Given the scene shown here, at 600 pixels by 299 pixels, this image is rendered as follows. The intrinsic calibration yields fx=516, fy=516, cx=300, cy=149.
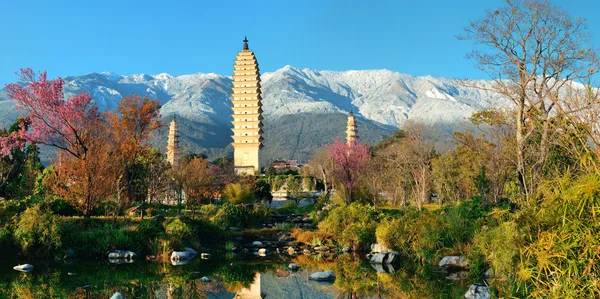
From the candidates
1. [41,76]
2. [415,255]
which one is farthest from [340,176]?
[41,76]

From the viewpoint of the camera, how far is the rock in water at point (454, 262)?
41.0 ft

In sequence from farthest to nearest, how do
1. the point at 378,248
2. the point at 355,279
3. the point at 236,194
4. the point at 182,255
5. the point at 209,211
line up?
the point at 236,194 < the point at 209,211 < the point at 378,248 < the point at 182,255 < the point at 355,279

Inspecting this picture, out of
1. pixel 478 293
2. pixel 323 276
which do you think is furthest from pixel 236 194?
pixel 478 293

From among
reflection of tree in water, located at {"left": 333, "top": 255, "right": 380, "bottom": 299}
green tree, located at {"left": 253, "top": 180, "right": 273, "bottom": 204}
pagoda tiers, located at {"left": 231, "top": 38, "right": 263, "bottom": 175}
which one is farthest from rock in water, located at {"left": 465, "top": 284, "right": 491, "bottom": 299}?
pagoda tiers, located at {"left": 231, "top": 38, "right": 263, "bottom": 175}

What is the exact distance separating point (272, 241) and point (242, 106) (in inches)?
1828

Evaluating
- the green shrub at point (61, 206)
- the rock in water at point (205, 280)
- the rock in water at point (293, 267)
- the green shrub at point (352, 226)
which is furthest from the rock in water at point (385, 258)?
the green shrub at point (61, 206)

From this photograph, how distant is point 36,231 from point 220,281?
5777 millimetres

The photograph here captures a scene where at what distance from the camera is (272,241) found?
709 inches

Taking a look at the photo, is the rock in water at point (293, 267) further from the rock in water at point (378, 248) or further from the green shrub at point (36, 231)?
the green shrub at point (36, 231)

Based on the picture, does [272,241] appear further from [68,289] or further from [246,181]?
[246,181]

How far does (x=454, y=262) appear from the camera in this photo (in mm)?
12656

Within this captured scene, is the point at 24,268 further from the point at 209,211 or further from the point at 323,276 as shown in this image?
the point at 209,211

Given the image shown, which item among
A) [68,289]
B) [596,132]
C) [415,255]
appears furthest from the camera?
[415,255]

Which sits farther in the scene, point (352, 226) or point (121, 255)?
point (352, 226)
